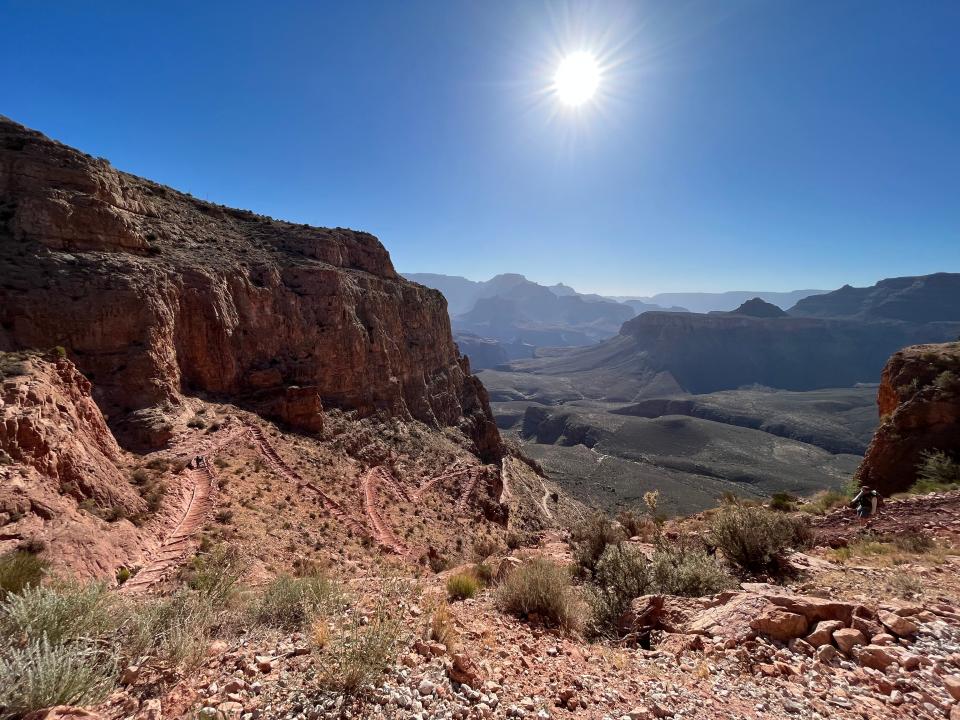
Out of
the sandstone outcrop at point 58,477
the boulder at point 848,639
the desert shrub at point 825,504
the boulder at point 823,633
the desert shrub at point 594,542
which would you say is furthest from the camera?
the desert shrub at point 825,504

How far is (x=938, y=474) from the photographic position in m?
12.1

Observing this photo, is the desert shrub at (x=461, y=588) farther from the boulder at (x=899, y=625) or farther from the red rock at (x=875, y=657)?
the boulder at (x=899, y=625)

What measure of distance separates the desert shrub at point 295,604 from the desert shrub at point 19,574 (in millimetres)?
2644

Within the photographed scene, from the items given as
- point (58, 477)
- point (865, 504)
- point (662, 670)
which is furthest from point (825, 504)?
point (58, 477)

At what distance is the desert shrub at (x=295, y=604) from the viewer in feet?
17.6

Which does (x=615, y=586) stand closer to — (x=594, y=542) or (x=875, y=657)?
(x=875, y=657)

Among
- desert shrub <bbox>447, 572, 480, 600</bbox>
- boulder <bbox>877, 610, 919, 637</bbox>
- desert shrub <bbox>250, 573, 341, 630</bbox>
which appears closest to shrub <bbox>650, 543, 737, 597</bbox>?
boulder <bbox>877, 610, 919, 637</bbox>

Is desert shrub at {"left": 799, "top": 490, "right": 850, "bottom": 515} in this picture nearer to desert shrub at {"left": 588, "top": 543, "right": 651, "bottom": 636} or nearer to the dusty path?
the dusty path

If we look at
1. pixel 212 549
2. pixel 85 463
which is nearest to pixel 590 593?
pixel 212 549

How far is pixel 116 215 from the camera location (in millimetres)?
19438

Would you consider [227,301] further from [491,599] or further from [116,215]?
[491,599]

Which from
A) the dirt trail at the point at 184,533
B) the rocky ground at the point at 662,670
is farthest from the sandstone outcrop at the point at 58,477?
the rocky ground at the point at 662,670

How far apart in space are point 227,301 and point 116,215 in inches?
230

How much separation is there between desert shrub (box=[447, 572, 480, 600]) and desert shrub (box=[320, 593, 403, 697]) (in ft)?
10.2
